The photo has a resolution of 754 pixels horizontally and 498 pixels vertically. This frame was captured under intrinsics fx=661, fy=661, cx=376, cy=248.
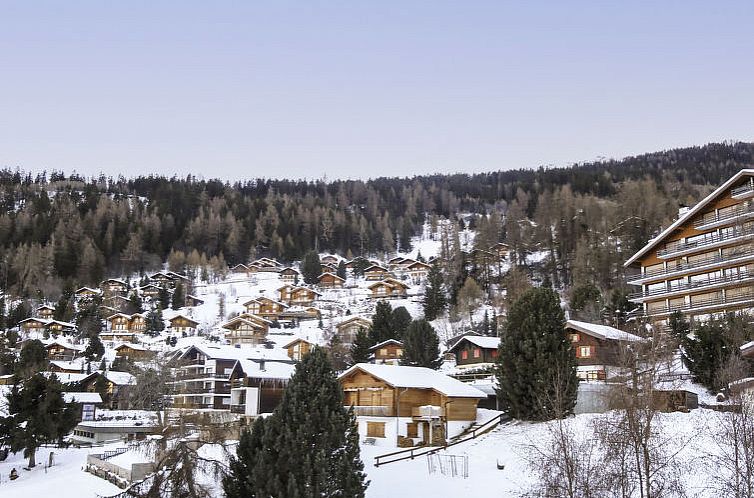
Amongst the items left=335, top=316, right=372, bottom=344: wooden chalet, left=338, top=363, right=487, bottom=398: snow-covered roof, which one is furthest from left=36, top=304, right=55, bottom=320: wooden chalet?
left=338, top=363, right=487, bottom=398: snow-covered roof

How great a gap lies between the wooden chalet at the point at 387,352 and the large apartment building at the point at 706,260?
24569 mm

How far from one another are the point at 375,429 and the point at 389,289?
77.9 metres

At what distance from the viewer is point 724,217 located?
202 feet

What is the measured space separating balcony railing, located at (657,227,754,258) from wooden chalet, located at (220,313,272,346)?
54.9 meters

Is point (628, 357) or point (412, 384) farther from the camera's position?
point (412, 384)

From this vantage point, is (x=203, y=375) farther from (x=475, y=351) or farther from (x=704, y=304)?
(x=704, y=304)

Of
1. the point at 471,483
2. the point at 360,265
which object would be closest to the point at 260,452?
the point at 471,483

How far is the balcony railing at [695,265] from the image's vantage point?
191ft

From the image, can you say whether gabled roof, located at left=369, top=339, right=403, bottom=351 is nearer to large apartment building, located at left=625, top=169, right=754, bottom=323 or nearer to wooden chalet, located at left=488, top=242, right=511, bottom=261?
large apartment building, located at left=625, top=169, right=754, bottom=323

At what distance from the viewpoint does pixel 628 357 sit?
29938mm

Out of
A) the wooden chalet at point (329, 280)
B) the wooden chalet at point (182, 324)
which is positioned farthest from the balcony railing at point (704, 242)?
the wooden chalet at point (329, 280)

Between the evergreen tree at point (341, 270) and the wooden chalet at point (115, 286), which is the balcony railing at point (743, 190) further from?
the wooden chalet at point (115, 286)

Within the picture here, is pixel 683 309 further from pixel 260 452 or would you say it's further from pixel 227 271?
pixel 227 271

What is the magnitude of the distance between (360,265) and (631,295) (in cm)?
7663
